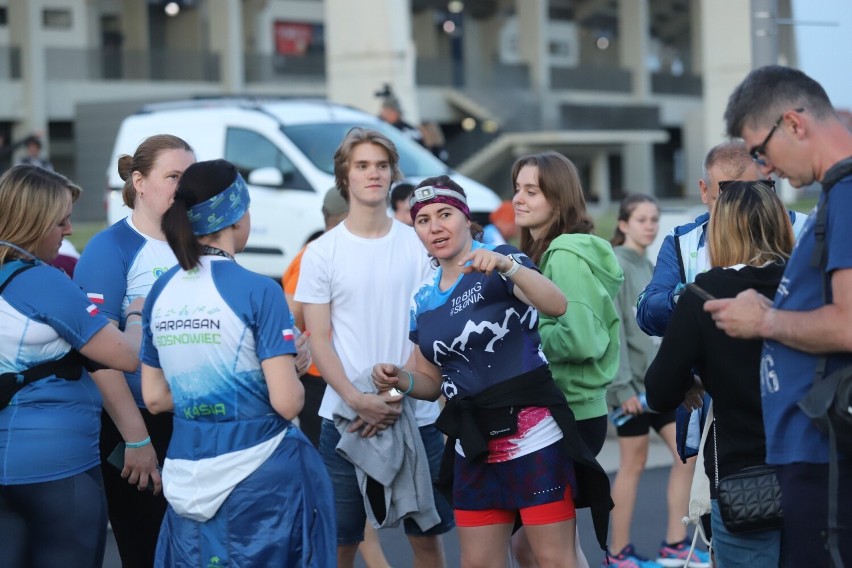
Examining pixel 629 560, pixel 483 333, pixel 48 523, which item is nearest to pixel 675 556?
pixel 629 560

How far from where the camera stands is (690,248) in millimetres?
4836

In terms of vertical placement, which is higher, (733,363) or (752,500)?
(733,363)

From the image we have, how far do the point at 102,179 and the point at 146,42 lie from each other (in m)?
9.61

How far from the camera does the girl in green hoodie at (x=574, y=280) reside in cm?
503

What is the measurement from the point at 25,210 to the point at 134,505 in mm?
1462

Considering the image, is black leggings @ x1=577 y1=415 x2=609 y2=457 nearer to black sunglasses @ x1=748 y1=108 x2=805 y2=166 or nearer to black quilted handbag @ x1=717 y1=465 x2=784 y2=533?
black quilted handbag @ x1=717 y1=465 x2=784 y2=533

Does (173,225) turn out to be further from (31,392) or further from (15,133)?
(15,133)

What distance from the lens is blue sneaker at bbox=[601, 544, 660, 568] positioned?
266 inches

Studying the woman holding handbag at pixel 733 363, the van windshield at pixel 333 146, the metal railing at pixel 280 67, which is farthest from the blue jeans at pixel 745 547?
the metal railing at pixel 280 67

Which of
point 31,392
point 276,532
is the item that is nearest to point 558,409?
point 276,532

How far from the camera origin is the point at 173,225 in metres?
4.02

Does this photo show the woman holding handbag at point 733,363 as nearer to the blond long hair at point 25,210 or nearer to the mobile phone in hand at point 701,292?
the mobile phone in hand at point 701,292

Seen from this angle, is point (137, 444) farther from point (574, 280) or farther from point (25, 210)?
point (574, 280)

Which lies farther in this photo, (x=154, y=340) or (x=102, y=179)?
(x=102, y=179)
